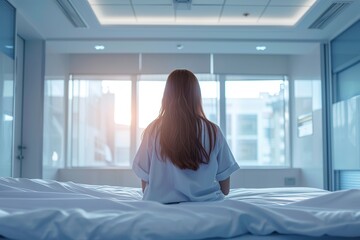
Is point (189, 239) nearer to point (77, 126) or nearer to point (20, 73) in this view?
point (20, 73)

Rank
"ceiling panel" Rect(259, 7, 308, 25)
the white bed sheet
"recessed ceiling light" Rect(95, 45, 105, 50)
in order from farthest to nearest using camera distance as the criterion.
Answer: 1. "recessed ceiling light" Rect(95, 45, 105, 50)
2. "ceiling panel" Rect(259, 7, 308, 25)
3. the white bed sheet

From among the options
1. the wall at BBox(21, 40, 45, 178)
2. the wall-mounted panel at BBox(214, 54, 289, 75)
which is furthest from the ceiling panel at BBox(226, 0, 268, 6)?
the wall at BBox(21, 40, 45, 178)

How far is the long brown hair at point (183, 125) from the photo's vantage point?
1704mm

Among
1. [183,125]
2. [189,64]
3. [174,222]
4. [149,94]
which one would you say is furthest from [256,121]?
[174,222]

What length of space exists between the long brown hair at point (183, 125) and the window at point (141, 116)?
13.3 feet

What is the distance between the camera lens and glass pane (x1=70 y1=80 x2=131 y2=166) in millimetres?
5902

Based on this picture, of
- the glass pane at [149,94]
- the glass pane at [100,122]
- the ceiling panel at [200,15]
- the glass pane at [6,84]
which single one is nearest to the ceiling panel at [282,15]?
the ceiling panel at [200,15]

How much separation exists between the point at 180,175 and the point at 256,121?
4556 millimetres

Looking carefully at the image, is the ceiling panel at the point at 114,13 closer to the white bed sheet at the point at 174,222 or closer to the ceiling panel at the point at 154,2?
the ceiling panel at the point at 154,2

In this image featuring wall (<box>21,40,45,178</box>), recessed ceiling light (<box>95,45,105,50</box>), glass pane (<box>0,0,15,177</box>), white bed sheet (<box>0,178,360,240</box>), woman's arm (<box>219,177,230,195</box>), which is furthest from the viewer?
recessed ceiling light (<box>95,45,105,50</box>)

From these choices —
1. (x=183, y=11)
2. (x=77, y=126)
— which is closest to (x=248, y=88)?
(x=183, y=11)

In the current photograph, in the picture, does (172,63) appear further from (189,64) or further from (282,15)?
(282,15)

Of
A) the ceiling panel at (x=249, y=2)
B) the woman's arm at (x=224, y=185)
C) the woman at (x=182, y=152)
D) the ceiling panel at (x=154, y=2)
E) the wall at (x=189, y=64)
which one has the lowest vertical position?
the woman's arm at (x=224, y=185)

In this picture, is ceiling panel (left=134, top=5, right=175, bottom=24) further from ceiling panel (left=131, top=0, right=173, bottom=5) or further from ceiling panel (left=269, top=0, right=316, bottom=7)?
ceiling panel (left=269, top=0, right=316, bottom=7)
